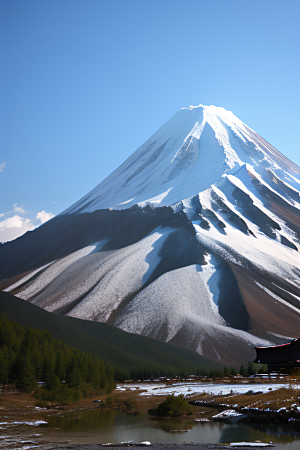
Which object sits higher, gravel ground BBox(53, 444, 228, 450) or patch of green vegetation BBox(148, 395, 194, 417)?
gravel ground BBox(53, 444, 228, 450)

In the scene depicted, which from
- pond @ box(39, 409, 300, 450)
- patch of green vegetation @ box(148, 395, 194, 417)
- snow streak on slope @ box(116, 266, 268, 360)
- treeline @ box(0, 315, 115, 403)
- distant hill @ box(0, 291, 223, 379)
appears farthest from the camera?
snow streak on slope @ box(116, 266, 268, 360)

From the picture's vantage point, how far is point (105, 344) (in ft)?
306

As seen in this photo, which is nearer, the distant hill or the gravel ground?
the gravel ground

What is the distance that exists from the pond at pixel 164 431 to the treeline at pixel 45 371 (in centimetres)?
1085

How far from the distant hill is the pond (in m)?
48.3

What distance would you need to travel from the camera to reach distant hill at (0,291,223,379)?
3150 inches

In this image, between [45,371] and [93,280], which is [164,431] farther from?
[93,280]

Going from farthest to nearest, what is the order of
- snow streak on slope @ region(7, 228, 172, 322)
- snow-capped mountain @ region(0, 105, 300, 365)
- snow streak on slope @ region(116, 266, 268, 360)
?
snow streak on slope @ region(7, 228, 172, 322) → snow-capped mountain @ region(0, 105, 300, 365) → snow streak on slope @ region(116, 266, 268, 360)

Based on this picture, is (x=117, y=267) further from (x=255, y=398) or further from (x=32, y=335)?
(x=255, y=398)

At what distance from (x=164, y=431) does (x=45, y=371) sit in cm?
2424

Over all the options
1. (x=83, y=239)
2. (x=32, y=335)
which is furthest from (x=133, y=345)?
(x=83, y=239)

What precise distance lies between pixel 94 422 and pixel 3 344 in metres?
24.9

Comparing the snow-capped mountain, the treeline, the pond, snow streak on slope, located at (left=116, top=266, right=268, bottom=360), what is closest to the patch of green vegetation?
the pond

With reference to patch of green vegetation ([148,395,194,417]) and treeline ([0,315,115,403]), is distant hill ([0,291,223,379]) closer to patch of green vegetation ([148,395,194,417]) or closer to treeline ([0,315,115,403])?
treeline ([0,315,115,403])
